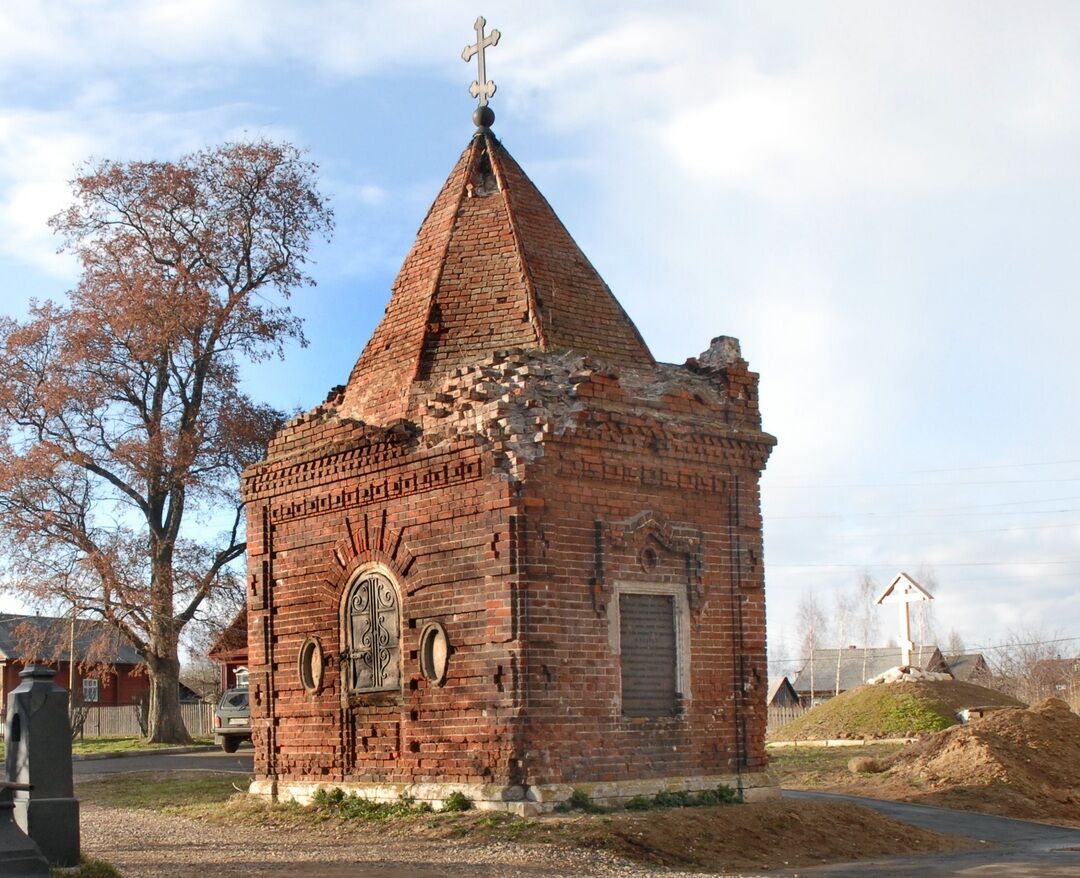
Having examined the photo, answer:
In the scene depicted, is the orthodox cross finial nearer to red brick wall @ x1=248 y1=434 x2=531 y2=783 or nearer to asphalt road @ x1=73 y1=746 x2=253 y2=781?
red brick wall @ x1=248 y1=434 x2=531 y2=783

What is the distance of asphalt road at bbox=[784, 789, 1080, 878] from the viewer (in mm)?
10602

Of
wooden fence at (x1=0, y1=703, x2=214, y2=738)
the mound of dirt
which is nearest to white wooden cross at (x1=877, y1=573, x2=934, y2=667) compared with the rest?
the mound of dirt

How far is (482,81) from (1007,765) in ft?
39.3

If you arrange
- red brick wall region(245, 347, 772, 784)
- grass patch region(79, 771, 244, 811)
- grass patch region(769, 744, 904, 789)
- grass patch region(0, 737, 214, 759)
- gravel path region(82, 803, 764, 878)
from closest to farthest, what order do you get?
gravel path region(82, 803, 764, 878), red brick wall region(245, 347, 772, 784), grass patch region(79, 771, 244, 811), grass patch region(769, 744, 904, 789), grass patch region(0, 737, 214, 759)

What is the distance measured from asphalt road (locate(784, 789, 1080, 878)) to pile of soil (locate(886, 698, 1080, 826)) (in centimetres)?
116

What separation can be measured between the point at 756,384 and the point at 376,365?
14.1 feet

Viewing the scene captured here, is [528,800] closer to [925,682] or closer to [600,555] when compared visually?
[600,555]

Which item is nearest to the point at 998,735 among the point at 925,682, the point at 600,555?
the point at 925,682

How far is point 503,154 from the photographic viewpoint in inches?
625

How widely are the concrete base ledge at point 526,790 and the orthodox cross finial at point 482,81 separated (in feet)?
26.3

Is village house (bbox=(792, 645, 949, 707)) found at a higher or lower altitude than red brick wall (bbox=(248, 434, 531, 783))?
lower

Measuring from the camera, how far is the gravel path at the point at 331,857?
995 centimetres

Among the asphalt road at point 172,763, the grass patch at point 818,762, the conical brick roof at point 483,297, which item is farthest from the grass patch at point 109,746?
the conical brick roof at point 483,297

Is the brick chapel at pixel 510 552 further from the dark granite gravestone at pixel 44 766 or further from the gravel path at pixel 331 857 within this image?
the dark granite gravestone at pixel 44 766
